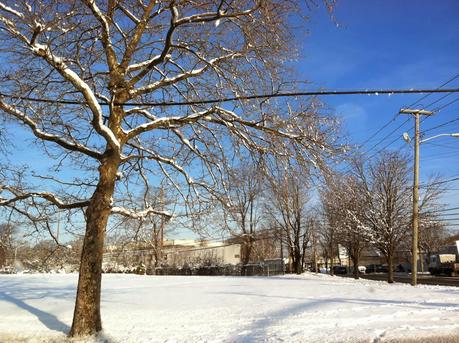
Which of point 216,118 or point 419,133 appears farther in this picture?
point 419,133

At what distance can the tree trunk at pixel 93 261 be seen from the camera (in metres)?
9.23

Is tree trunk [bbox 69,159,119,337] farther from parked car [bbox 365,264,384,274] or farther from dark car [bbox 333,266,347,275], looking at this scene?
parked car [bbox 365,264,384,274]

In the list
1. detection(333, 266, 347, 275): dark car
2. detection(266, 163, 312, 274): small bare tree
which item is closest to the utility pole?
detection(266, 163, 312, 274): small bare tree

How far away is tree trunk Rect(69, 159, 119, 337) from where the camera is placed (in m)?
9.23

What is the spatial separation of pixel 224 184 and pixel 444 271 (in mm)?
50577

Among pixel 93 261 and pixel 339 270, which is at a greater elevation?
pixel 93 261

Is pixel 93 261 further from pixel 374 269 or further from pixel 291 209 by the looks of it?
pixel 374 269

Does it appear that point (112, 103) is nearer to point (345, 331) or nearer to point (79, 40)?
point (79, 40)

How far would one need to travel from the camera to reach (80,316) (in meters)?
9.20

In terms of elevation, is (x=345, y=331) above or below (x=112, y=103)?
below

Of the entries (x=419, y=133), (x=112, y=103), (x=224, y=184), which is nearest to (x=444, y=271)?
(x=419, y=133)

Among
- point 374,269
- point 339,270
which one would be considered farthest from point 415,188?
point 374,269

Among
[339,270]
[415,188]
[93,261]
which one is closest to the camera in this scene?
[93,261]

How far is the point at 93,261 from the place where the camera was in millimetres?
9500
